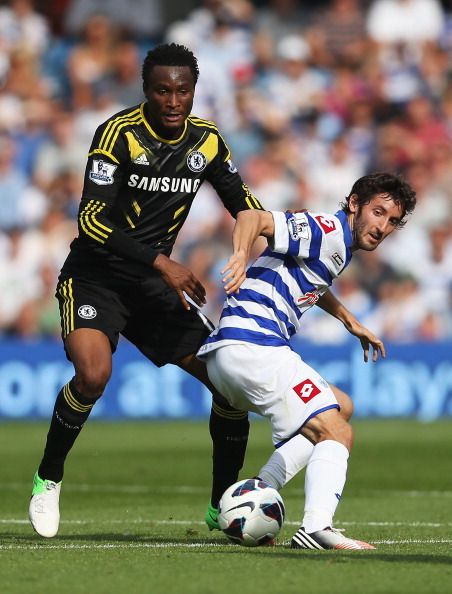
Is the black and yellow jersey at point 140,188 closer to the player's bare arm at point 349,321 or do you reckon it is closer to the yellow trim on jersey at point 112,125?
the yellow trim on jersey at point 112,125

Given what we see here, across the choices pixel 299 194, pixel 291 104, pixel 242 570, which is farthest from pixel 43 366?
pixel 242 570

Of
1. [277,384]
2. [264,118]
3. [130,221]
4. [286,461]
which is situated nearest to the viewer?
Result: [277,384]

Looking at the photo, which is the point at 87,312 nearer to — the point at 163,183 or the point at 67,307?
the point at 67,307

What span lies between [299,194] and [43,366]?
417 centimetres

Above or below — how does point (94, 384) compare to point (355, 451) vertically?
above

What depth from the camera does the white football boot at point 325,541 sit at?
6.26 metres

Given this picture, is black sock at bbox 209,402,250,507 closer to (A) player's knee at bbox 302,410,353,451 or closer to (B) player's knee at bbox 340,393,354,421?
(B) player's knee at bbox 340,393,354,421

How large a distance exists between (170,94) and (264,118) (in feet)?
40.2

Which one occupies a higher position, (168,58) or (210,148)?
(168,58)

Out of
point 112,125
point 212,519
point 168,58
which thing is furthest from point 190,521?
point 168,58

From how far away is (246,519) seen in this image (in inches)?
260

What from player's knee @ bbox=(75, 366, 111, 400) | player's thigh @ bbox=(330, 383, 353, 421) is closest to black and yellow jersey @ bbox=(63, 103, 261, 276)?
player's knee @ bbox=(75, 366, 111, 400)

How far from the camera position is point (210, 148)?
7.55 meters

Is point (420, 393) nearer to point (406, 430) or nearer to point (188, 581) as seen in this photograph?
point (406, 430)
